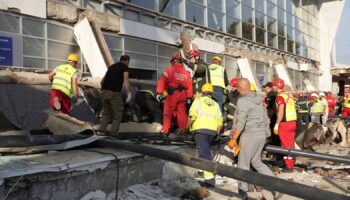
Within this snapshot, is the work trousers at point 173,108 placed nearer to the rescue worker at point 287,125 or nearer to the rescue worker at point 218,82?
the rescue worker at point 218,82

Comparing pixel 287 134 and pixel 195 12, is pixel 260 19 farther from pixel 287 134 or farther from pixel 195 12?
pixel 287 134

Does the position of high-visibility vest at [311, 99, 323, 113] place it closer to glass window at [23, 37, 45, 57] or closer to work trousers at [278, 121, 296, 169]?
work trousers at [278, 121, 296, 169]

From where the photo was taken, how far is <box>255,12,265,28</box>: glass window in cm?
2234

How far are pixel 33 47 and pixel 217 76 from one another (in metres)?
4.83

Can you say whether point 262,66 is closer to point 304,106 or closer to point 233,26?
point 233,26

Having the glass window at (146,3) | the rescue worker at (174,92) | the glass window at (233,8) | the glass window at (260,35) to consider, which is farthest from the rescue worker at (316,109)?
the glass window at (260,35)

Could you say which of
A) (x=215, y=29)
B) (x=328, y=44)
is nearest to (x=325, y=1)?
(x=328, y=44)

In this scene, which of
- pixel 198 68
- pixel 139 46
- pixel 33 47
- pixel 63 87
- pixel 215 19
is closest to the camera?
pixel 63 87

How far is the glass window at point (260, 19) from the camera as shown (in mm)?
22342

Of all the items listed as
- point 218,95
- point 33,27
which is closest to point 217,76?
point 218,95

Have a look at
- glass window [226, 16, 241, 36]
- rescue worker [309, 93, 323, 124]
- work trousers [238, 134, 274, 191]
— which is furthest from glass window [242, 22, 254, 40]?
work trousers [238, 134, 274, 191]

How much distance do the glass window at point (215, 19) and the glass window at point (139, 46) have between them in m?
4.46

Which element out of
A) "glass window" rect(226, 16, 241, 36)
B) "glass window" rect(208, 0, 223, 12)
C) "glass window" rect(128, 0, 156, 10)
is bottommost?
"glass window" rect(128, 0, 156, 10)

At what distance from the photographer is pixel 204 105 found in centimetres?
678
